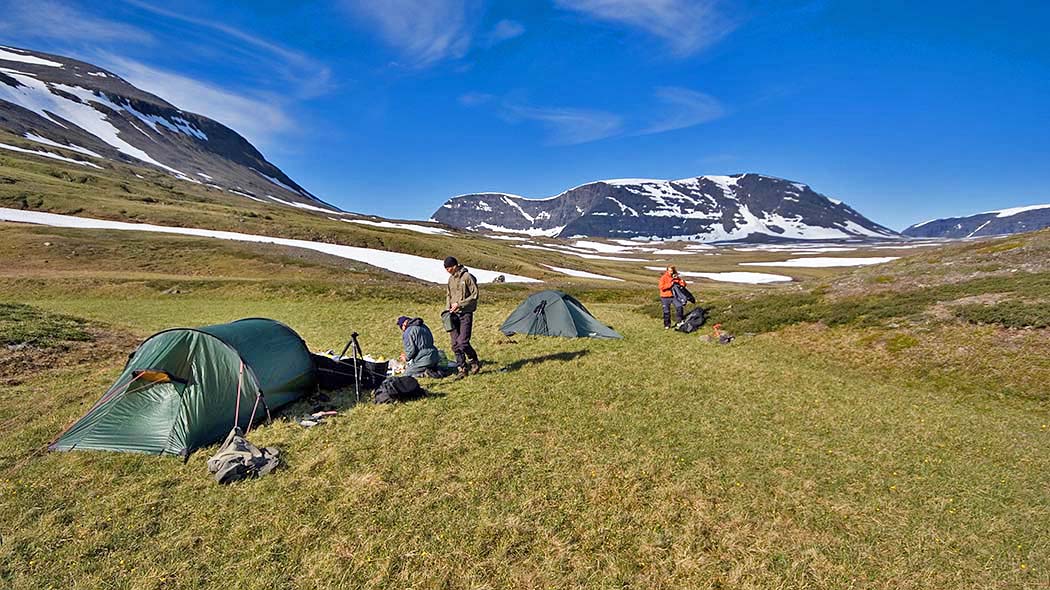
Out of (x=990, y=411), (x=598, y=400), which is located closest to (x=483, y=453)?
(x=598, y=400)

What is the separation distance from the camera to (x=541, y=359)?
56.6 feet

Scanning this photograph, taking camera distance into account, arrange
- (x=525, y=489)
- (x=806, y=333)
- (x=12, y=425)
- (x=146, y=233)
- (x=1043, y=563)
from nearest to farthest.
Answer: (x=1043, y=563), (x=525, y=489), (x=12, y=425), (x=806, y=333), (x=146, y=233)

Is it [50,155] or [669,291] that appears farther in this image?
[50,155]

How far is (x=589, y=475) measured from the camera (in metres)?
8.55

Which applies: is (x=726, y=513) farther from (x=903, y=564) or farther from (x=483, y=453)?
(x=483, y=453)

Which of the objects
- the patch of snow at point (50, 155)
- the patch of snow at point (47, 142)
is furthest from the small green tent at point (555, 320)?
the patch of snow at point (47, 142)

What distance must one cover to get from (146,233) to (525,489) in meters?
67.5

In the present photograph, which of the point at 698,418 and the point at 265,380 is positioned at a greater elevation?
the point at 265,380

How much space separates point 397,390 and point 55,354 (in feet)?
46.6

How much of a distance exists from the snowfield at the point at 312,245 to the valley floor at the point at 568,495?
143 ft

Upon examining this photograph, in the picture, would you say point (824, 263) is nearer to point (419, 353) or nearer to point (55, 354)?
point (419, 353)

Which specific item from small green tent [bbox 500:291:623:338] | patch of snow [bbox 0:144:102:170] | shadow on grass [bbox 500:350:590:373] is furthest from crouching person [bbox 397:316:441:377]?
patch of snow [bbox 0:144:102:170]

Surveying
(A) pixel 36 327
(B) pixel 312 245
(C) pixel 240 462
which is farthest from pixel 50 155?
(C) pixel 240 462

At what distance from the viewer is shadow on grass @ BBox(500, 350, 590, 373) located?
15883 millimetres
